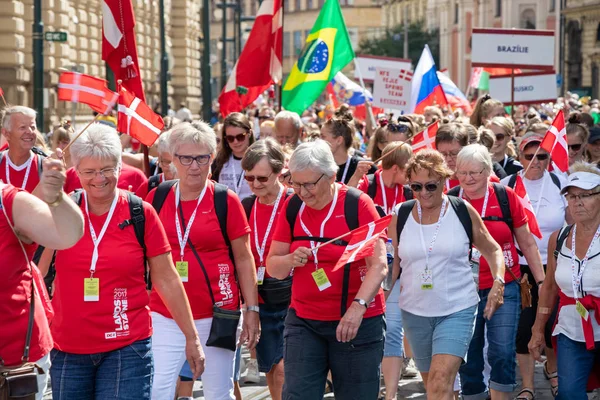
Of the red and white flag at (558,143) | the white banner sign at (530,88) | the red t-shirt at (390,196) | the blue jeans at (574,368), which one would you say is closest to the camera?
the blue jeans at (574,368)

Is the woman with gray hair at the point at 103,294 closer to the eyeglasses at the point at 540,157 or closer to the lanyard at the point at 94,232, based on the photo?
the lanyard at the point at 94,232

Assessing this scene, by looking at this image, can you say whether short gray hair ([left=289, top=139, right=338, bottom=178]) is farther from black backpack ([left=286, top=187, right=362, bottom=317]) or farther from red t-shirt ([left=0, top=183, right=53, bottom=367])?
red t-shirt ([left=0, top=183, right=53, bottom=367])

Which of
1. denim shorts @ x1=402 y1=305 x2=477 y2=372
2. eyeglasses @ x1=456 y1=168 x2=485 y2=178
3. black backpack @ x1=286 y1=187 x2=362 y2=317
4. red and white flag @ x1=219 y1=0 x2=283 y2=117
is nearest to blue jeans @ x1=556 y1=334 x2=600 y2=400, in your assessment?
denim shorts @ x1=402 y1=305 x2=477 y2=372

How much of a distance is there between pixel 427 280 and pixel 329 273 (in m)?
0.94

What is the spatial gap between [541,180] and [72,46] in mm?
26557

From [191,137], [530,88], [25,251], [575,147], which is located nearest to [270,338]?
[191,137]

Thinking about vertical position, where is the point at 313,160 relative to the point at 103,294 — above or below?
above

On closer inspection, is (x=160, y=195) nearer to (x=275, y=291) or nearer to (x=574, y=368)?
(x=275, y=291)

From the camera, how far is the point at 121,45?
9891 mm

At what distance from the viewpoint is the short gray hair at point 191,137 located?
6.23 metres

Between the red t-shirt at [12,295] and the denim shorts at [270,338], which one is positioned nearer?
the red t-shirt at [12,295]

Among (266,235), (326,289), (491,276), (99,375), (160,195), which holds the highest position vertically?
(160,195)

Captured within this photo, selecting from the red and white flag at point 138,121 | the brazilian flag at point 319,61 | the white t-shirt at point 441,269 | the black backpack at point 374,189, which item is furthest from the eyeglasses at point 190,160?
the brazilian flag at point 319,61

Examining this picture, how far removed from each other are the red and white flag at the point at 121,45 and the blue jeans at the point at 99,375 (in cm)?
455
